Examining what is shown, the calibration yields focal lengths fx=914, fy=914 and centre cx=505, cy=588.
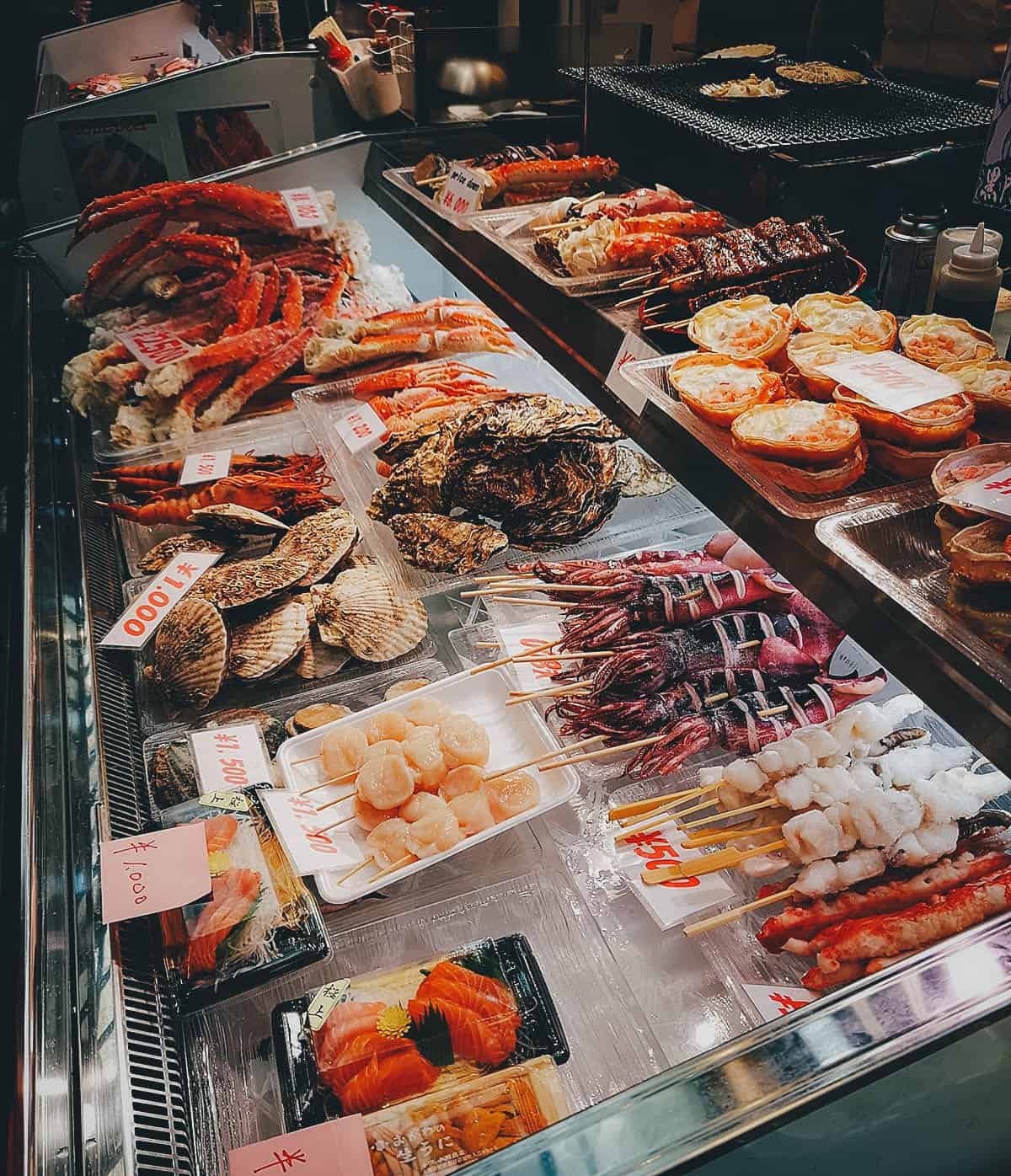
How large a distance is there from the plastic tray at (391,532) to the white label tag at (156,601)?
509 millimetres

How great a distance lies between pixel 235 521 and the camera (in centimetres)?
275

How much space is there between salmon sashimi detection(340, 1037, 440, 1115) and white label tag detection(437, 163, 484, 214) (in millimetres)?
2575

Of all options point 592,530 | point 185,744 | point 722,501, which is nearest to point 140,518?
point 185,744

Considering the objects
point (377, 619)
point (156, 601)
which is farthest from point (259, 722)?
point (156, 601)

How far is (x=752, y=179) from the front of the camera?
264cm

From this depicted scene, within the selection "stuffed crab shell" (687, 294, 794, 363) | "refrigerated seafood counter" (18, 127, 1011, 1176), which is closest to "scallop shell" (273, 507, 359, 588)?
"refrigerated seafood counter" (18, 127, 1011, 1176)

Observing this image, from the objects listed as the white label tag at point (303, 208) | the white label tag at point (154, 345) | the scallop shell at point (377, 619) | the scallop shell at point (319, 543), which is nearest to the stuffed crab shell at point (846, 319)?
the scallop shell at point (377, 619)

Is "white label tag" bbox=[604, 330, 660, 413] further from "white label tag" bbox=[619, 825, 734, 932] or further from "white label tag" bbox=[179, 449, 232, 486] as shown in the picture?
"white label tag" bbox=[179, 449, 232, 486]

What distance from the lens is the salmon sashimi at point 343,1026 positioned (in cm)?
157

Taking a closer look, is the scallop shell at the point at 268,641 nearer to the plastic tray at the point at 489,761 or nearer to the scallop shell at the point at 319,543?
the scallop shell at the point at 319,543

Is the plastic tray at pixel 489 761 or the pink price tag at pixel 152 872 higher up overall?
the pink price tag at pixel 152 872

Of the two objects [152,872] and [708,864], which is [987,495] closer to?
[708,864]

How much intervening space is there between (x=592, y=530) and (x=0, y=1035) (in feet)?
6.84

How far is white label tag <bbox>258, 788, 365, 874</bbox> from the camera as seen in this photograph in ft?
6.16
